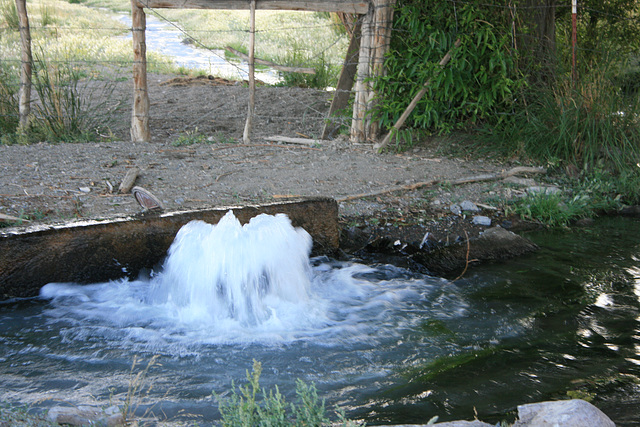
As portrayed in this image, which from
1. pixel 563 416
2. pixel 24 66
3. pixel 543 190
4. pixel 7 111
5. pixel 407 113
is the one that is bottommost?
pixel 563 416

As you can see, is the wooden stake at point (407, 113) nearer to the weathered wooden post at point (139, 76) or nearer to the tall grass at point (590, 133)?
the tall grass at point (590, 133)

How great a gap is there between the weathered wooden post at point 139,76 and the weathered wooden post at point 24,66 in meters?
1.34

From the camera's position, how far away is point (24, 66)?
7266 mm

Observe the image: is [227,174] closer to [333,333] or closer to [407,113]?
[407,113]

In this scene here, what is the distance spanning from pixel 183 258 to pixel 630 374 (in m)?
3.02

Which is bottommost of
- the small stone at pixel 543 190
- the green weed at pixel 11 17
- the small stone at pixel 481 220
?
the small stone at pixel 481 220

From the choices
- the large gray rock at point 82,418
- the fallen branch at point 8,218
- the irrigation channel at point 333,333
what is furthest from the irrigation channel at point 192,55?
the large gray rock at point 82,418

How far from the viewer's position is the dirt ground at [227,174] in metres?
5.31

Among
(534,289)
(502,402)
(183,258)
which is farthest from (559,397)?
(183,258)

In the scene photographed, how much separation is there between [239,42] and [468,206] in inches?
605

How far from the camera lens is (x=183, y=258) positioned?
4270 mm

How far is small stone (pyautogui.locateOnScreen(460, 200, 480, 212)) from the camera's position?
6.02m

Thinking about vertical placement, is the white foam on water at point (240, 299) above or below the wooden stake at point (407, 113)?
below

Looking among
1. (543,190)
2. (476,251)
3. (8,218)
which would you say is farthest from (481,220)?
(8,218)
